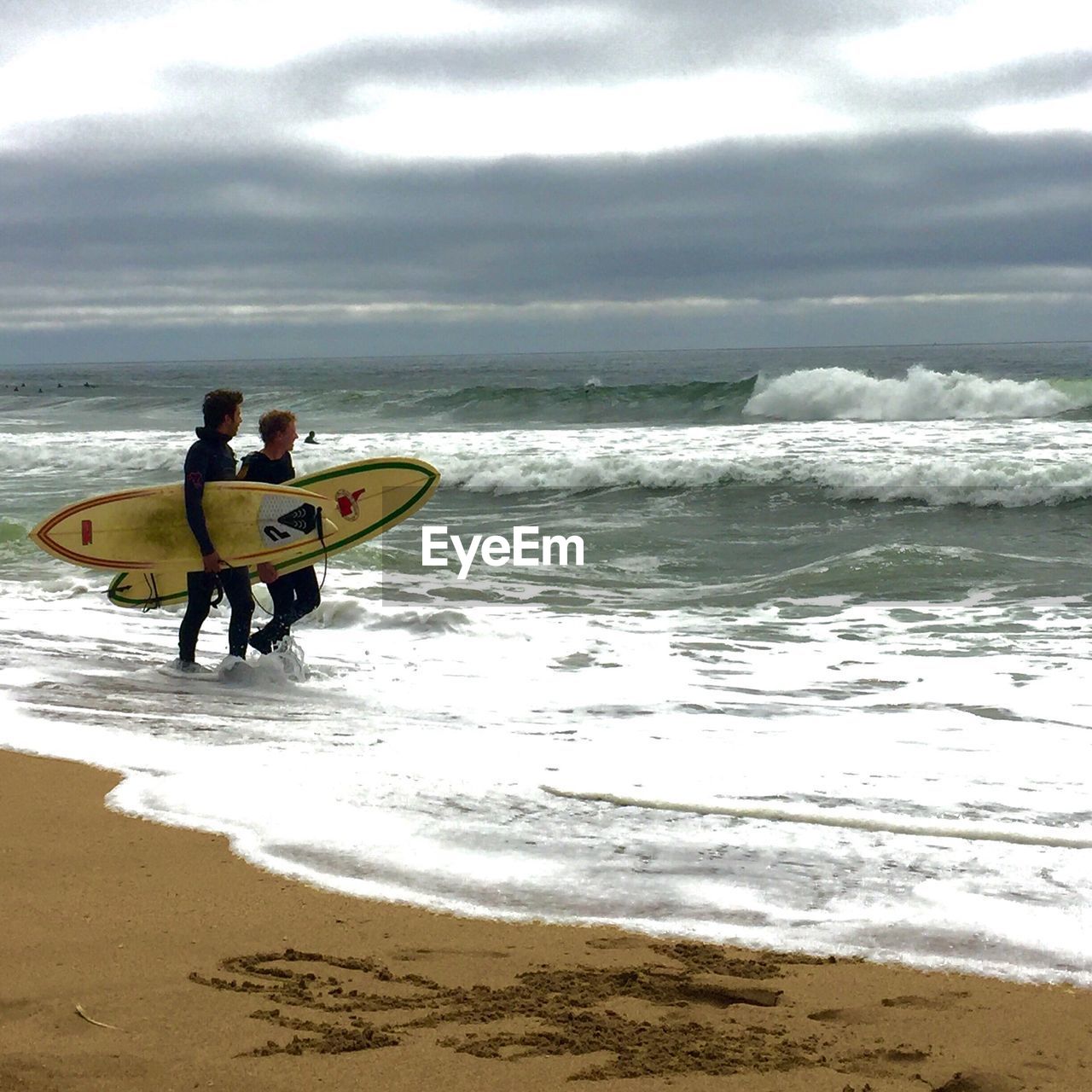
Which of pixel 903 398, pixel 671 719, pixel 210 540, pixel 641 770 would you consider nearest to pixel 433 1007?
pixel 641 770

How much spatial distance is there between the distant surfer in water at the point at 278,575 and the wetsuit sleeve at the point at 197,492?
36 cm

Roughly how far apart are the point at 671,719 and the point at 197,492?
2659 millimetres

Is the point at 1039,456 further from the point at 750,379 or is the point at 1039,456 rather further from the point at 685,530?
the point at 750,379

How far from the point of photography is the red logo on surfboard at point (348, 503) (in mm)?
7863

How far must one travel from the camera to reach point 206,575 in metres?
6.64

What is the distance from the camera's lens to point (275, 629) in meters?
6.68

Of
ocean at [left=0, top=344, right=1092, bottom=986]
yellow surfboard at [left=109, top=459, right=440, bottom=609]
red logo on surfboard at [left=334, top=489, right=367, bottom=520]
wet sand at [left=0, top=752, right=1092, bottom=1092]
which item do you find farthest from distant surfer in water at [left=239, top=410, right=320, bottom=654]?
wet sand at [left=0, top=752, right=1092, bottom=1092]

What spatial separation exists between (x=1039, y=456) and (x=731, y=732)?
14.1 metres

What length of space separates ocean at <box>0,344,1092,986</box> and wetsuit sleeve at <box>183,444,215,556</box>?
723 mm

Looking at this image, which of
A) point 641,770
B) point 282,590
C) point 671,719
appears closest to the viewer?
point 641,770

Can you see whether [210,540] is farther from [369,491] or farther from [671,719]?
[671,719]

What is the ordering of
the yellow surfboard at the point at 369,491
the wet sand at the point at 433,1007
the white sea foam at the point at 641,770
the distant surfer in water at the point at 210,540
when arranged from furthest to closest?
the yellow surfboard at the point at 369,491 < the distant surfer in water at the point at 210,540 < the white sea foam at the point at 641,770 < the wet sand at the point at 433,1007

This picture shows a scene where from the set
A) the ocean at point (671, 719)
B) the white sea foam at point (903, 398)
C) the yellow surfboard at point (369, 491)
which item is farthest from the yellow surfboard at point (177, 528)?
the white sea foam at point (903, 398)

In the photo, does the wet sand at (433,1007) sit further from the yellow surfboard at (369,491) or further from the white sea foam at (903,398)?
the white sea foam at (903,398)
